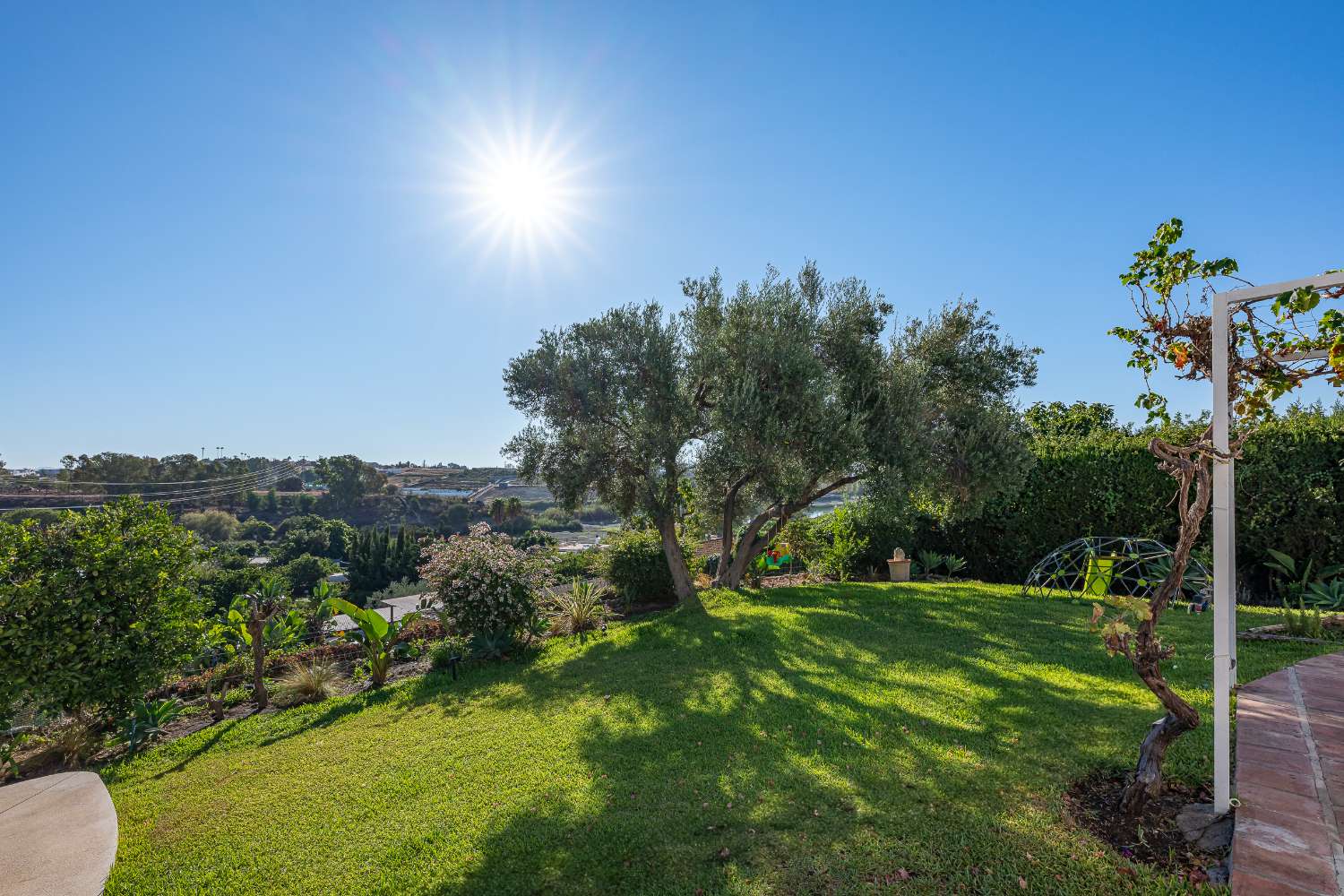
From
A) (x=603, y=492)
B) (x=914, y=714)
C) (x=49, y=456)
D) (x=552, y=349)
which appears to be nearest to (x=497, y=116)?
(x=552, y=349)

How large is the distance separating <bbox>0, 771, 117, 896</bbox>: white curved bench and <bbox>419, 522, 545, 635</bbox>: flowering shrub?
458 cm

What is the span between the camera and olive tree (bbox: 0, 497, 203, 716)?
20.2 ft

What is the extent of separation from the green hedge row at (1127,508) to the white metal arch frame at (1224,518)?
8.42 meters

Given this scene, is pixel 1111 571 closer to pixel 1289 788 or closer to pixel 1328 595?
pixel 1328 595

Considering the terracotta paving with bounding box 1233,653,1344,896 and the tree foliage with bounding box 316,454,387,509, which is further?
the tree foliage with bounding box 316,454,387,509

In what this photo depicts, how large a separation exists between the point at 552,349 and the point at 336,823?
8765mm

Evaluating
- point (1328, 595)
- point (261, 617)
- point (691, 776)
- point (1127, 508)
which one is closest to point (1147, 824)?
point (691, 776)

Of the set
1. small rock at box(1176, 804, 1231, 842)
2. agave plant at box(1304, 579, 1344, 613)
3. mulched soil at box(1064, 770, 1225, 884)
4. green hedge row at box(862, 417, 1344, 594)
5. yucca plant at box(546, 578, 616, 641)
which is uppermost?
green hedge row at box(862, 417, 1344, 594)

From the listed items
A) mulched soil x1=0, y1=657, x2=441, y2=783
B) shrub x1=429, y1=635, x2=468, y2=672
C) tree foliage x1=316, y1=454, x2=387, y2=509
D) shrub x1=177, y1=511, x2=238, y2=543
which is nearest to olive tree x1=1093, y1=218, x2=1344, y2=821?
shrub x1=429, y1=635, x2=468, y2=672

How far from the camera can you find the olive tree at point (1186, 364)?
3.48 m

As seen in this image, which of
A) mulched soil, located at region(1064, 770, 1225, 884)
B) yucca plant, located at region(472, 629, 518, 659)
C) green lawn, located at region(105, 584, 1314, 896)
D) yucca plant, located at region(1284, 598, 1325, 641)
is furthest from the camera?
yucca plant, located at region(472, 629, 518, 659)

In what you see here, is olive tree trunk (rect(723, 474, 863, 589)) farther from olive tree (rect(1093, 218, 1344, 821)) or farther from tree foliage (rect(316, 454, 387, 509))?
tree foliage (rect(316, 454, 387, 509))

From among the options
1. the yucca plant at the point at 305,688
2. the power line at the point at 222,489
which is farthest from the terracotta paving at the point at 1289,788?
the power line at the point at 222,489

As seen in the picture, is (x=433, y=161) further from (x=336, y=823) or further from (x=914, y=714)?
(x=914, y=714)
